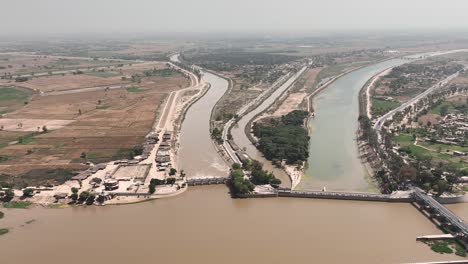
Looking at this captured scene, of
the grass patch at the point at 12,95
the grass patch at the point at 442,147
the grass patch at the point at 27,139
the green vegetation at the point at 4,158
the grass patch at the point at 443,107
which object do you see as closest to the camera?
the grass patch at the point at 442,147

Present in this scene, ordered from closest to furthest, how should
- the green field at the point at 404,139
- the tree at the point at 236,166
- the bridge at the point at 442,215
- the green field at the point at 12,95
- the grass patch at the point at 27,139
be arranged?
1. the bridge at the point at 442,215
2. the tree at the point at 236,166
3. the green field at the point at 404,139
4. the grass patch at the point at 27,139
5. the green field at the point at 12,95

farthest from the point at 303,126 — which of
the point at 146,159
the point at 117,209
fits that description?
the point at 117,209

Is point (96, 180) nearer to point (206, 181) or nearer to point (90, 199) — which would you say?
point (90, 199)

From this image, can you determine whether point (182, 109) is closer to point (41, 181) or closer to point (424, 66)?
point (41, 181)

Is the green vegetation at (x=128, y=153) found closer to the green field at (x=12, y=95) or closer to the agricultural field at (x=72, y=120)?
the agricultural field at (x=72, y=120)

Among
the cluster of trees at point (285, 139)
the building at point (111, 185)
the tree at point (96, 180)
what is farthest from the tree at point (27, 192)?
the cluster of trees at point (285, 139)

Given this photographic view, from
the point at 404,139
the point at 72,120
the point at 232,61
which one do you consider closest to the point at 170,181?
the point at 404,139
